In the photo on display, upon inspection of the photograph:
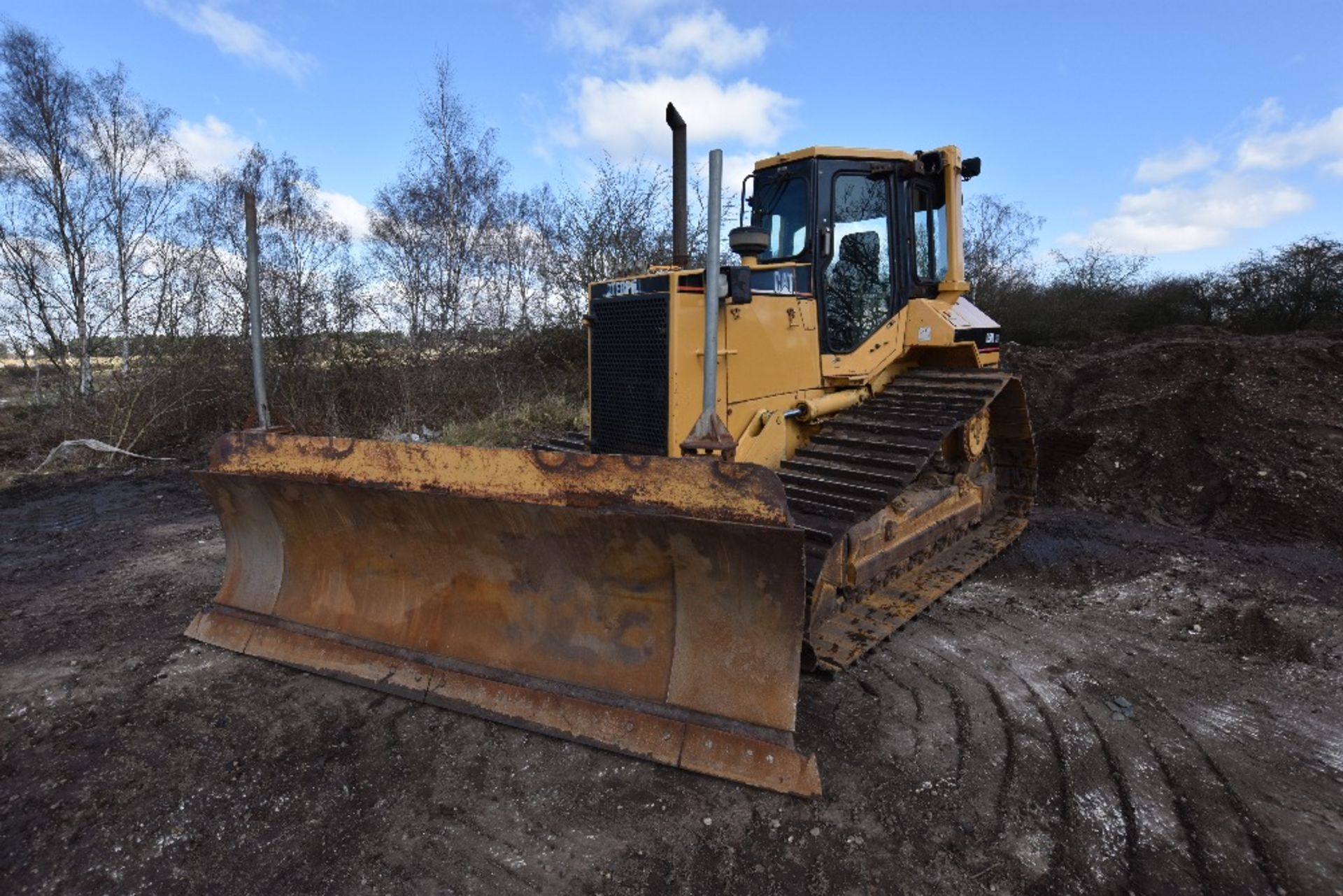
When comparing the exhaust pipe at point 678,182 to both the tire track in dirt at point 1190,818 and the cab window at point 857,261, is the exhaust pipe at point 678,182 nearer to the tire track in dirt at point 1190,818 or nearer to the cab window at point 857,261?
the cab window at point 857,261

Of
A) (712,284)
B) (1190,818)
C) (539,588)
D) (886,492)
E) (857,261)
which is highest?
(857,261)

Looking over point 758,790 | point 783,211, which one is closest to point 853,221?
point 783,211

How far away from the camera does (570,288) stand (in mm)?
14312

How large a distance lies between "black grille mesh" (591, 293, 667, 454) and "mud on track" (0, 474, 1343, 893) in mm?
1640

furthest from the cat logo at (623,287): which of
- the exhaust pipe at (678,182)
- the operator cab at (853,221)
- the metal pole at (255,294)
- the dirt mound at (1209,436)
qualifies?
the dirt mound at (1209,436)

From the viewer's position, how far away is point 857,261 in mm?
4582

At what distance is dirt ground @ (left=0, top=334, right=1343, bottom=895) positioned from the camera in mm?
2232

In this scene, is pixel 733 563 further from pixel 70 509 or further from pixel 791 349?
pixel 70 509

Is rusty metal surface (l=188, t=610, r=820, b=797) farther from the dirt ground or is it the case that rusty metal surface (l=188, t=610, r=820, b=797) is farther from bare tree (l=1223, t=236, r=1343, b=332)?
bare tree (l=1223, t=236, r=1343, b=332)

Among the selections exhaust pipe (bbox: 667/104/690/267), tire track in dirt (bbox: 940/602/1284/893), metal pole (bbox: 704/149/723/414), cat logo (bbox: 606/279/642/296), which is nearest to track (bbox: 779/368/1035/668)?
metal pole (bbox: 704/149/723/414)

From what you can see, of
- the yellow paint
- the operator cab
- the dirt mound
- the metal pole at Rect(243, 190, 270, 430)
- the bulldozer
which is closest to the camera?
the bulldozer

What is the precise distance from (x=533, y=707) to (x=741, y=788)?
0.97 m

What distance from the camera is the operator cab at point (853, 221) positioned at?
4414mm

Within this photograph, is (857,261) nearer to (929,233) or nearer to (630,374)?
(929,233)
